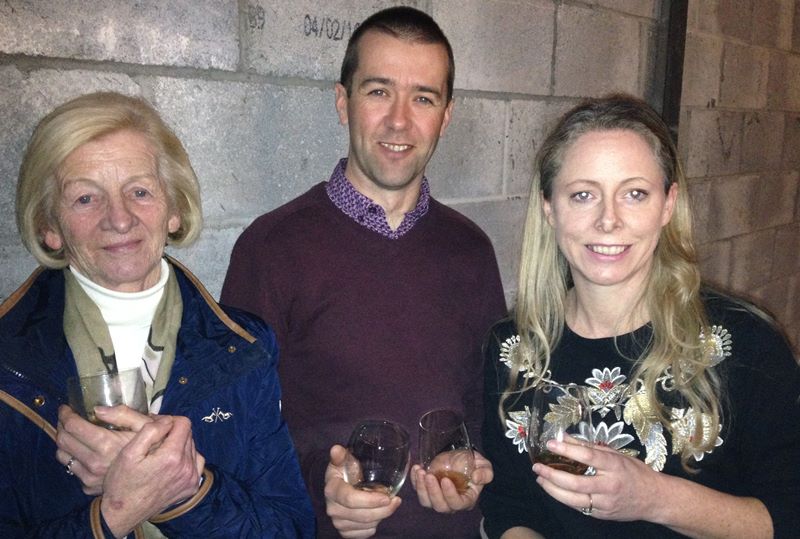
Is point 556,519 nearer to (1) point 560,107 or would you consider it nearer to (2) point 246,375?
(2) point 246,375

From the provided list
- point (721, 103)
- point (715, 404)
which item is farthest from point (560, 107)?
point (715, 404)

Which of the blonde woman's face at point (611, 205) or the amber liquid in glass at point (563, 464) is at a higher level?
the blonde woman's face at point (611, 205)

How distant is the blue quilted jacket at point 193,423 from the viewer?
1.30 meters

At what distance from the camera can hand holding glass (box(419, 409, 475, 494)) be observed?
1.54 meters

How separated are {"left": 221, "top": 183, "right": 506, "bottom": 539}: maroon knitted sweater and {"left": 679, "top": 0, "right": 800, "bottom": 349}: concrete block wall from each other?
96.7 inches

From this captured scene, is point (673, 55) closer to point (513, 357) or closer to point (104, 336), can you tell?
point (513, 357)

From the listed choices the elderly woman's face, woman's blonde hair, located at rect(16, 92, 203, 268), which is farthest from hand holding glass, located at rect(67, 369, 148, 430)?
woman's blonde hair, located at rect(16, 92, 203, 268)

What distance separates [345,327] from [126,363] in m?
0.60

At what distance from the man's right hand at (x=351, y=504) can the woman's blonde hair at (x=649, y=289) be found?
485 millimetres

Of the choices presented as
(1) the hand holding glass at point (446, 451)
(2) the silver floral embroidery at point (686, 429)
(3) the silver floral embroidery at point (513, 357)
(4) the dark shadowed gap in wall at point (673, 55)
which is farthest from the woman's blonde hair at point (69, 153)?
(4) the dark shadowed gap in wall at point (673, 55)

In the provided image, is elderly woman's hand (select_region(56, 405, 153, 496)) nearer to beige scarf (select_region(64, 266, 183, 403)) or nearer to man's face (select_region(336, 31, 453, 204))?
beige scarf (select_region(64, 266, 183, 403))

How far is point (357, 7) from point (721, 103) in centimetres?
283

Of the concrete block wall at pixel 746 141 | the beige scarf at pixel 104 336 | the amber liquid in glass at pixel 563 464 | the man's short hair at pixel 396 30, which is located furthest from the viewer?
the concrete block wall at pixel 746 141
